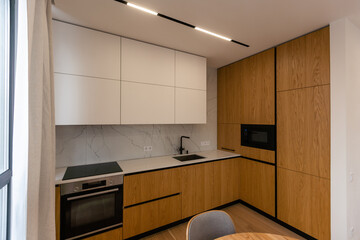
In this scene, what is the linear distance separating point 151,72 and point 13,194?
187 centimetres

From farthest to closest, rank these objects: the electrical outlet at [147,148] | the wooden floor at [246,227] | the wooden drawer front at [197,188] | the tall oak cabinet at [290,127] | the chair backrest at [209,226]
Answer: the electrical outlet at [147,148]
the wooden drawer front at [197,188]
the wooden floor at [246,227]
the tall oak cabinet at [290,127]
the chair backrest at [209,226]

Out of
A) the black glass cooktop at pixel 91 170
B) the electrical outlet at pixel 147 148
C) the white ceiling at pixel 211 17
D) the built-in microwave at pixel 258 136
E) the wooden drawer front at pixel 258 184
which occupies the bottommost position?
the wooden drawer front at pixel 258 184

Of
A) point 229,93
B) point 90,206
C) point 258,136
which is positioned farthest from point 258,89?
point 90,206

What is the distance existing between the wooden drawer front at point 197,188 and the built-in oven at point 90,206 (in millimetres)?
889

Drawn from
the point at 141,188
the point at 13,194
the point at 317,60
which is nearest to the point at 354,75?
the point at 317,60

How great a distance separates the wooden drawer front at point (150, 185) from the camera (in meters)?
1.94

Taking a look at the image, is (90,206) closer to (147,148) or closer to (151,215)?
(151,215)

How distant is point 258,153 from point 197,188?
1138 mm

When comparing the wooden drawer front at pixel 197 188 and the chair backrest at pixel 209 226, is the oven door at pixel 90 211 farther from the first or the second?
the chair backrest at pixel 209 226

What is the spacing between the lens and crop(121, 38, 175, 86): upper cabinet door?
2.14 metres

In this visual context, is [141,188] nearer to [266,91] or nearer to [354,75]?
[266,91]

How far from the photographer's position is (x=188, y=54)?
2.63m

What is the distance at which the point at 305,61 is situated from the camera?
2051mm

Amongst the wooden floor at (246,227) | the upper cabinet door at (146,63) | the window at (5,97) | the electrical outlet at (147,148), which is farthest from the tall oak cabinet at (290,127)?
the window at (5,97)
